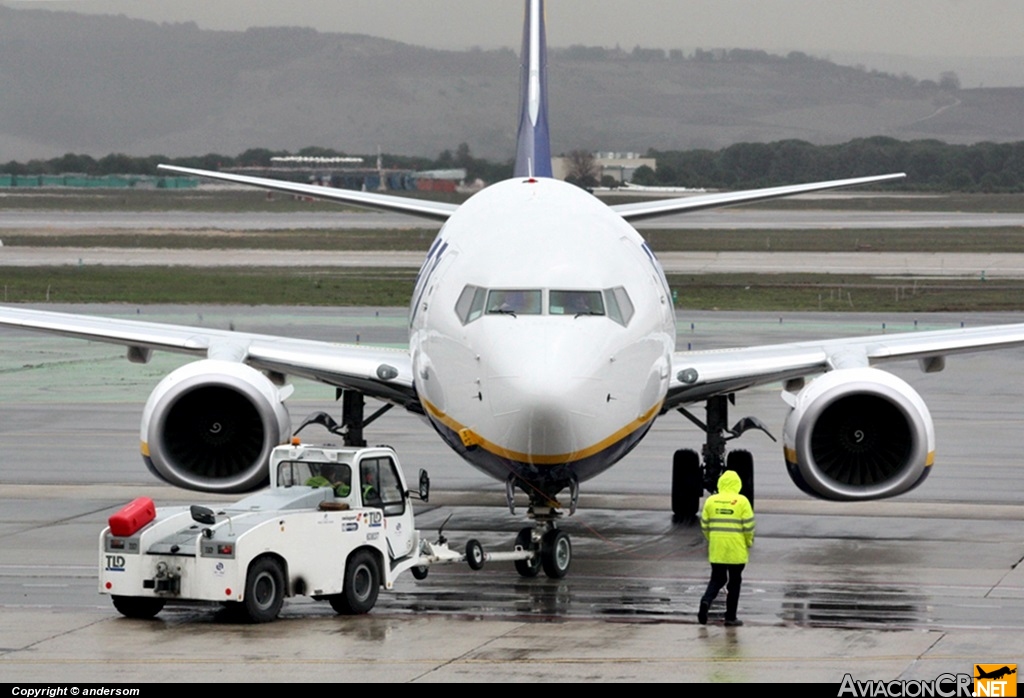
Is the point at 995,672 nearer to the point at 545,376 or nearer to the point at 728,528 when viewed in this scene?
the point at 728,528

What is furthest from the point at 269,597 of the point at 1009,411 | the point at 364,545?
the point at 1009,411

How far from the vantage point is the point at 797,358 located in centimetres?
2256

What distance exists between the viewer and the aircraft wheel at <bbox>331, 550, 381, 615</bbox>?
56.6 feet

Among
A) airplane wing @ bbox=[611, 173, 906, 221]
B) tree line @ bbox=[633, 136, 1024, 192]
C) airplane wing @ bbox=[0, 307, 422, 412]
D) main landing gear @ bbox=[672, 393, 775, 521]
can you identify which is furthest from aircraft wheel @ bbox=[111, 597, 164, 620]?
tree line @ bbox=[633, 136, 1024, 192]

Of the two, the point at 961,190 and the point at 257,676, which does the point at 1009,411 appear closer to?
the point at 257,676

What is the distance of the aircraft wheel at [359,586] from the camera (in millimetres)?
17266

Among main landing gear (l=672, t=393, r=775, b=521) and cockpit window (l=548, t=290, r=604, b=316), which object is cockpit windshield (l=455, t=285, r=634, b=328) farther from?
main landing gear (l=672, t=393, r=775, b=521)

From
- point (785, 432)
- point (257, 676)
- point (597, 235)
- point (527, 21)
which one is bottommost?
point (257, 676)

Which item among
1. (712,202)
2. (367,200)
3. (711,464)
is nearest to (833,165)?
(712,202)

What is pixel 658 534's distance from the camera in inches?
894

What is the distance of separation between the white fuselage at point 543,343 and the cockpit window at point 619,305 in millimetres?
19

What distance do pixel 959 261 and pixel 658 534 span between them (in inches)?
2313

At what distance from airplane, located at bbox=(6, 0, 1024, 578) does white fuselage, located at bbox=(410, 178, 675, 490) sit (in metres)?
0.02

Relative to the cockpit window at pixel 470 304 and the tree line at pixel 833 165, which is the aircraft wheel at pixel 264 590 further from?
the tree line at pixel 833 165
